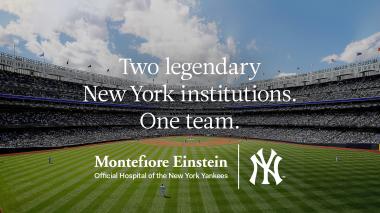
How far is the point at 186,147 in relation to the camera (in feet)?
153

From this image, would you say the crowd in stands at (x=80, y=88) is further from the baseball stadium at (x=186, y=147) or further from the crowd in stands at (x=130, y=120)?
the baseball stadium at (x=186, y=147)

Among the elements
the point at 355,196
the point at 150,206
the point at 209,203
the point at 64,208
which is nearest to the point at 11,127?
the point at 64,208

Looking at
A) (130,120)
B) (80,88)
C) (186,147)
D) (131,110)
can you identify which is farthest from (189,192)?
(131,110)

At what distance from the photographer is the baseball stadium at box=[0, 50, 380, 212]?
663 inches

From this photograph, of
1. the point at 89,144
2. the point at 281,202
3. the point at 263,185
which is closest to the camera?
the point at 281,202

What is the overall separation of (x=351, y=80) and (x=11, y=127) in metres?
83.8

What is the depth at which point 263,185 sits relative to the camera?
20.3 meters

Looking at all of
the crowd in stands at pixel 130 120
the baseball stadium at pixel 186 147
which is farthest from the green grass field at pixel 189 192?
the crowd in stands at pixel 130 120

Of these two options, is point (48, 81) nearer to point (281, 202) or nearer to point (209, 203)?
point (209, 203)

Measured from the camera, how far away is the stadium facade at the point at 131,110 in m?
47.8

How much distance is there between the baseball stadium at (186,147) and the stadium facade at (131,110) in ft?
0.90

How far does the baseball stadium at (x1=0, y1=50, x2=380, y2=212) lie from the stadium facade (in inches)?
10.7

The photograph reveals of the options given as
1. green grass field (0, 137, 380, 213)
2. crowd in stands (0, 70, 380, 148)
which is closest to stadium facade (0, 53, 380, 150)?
crowd in stands (0, 70, 380, 148)

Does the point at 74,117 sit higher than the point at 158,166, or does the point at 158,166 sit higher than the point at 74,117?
the point at 74,117
